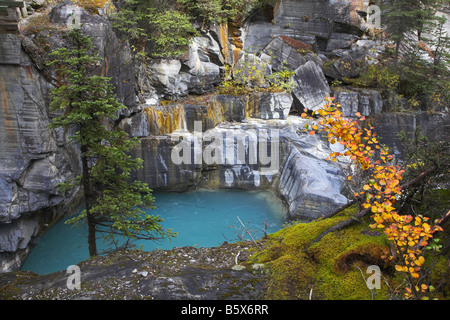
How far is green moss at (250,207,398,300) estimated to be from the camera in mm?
3908

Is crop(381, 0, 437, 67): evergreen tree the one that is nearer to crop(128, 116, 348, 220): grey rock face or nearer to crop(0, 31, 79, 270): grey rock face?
crop(128, 116, 348, 220): grey rock face

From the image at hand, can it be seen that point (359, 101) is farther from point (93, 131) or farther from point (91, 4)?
point (93, 131)

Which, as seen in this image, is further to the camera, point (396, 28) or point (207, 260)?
point (396, 28)

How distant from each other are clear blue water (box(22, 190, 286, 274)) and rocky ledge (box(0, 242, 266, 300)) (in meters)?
4.09

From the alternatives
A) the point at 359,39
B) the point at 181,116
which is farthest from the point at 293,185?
the point at 359,39

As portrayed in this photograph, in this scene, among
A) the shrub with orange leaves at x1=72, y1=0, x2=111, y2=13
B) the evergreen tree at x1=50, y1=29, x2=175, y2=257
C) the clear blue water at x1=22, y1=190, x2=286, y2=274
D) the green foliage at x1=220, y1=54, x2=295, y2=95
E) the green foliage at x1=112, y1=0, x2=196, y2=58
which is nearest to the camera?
the evergreen tree at x1=50, y1=29, x2=175, y2=257

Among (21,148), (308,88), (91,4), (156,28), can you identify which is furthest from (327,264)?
(156,28)

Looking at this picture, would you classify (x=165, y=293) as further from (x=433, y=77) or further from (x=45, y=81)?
(x=433, y=77)

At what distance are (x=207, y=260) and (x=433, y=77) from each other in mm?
18214

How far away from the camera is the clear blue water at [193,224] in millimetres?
10156

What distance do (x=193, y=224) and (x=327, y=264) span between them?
27.2 ft

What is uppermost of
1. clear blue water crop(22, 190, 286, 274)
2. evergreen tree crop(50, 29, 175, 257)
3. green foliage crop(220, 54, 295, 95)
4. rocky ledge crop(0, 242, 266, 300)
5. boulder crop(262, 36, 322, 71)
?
boulder crop(262, 36, 322, 71)

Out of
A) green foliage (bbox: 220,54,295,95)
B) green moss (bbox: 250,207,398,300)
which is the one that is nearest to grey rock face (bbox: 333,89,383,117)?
green foliage (bbox: 220,54,295,95)
